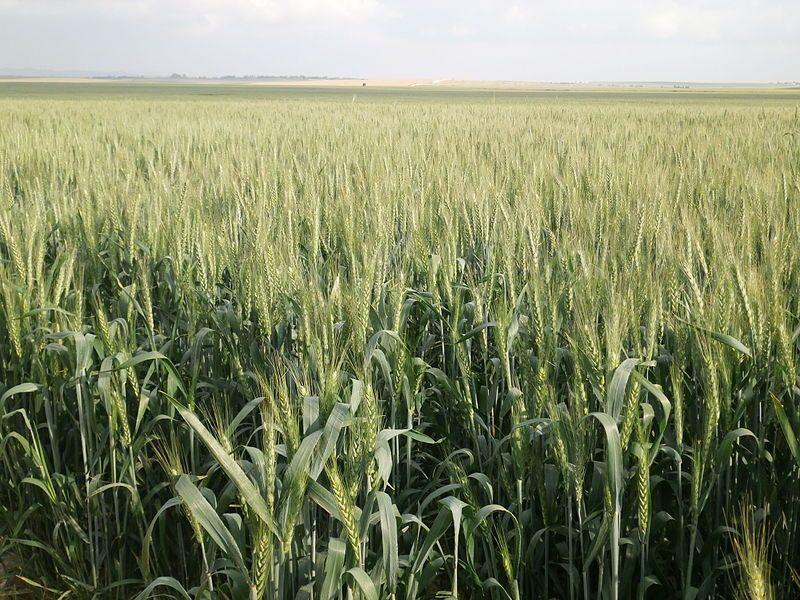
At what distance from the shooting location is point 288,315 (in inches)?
89.5

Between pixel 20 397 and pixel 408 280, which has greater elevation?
pixel 408 280

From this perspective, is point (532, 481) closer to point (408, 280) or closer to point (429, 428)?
point (429, 428)

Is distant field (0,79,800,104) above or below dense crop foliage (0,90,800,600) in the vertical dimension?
above

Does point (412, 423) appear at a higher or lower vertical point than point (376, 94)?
lower

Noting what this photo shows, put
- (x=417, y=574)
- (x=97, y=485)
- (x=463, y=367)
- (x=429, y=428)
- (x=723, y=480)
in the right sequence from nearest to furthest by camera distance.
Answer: (x=417, y=574), (x=723, y=480), (x=463, y=367), (x=97, y=485), (x=429, y=428)

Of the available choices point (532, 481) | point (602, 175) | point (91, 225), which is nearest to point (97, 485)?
point (532, 481)

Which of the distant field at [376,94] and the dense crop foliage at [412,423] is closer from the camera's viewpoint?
the dense crop foliage at [412,423]

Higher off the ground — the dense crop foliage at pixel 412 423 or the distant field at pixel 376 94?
the distant field at pixel 376 94

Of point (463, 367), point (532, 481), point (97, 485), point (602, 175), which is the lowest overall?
point (97, 485)

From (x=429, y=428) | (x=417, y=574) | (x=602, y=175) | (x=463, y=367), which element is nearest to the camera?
(x=417, y=574)

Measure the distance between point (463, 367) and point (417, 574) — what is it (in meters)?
0.55

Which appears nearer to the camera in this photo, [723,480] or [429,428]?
[723,480]

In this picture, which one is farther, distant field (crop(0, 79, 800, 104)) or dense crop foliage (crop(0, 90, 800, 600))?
distant field (crop(0, 79, 800, 104))

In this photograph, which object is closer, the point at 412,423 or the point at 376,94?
the point at 412,423
